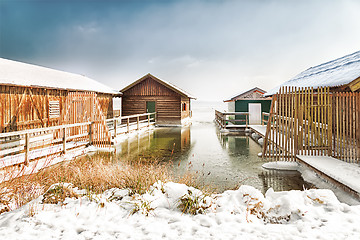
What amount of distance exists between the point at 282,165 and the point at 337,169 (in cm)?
184

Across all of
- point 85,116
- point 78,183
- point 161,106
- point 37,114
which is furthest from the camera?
point 161,106

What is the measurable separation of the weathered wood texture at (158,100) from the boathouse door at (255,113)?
7.46 m

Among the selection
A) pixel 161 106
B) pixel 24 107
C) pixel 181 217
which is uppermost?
pixel 161 106

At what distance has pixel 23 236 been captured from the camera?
285cm

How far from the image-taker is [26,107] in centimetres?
1147

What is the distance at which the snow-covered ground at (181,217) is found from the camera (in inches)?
118

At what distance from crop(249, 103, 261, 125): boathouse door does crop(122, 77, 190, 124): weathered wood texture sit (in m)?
7.46

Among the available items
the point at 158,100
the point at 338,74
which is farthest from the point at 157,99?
the point at 338,74

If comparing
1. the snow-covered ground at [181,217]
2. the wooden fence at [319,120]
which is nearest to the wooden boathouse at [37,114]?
the snow-covered ground at [181,217]

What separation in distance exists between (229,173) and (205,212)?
349cm

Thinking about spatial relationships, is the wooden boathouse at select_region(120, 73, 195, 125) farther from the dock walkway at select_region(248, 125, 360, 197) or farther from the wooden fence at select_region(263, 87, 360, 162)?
the dock walkway at select_region(248, 125, 360, 197)

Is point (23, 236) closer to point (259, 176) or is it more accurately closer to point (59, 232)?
point (59, 232)

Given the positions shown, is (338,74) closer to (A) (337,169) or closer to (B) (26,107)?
(A) (337,169)

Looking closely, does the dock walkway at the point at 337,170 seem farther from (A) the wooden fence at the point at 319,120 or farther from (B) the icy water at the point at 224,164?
(B) the icy water at the point at 224,164
